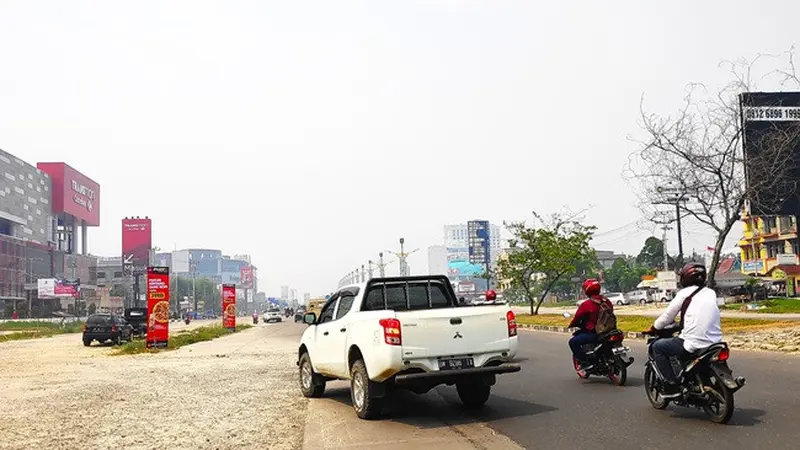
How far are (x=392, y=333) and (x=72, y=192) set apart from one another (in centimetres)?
14554

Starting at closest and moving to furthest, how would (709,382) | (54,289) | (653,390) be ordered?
(709,382), (653,390), (54,289)

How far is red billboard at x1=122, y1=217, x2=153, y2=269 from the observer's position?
134125mm

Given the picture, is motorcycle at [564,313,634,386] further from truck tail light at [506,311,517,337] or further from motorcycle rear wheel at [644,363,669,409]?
truck tail light at [506,311,517,337]

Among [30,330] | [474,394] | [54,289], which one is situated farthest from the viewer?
[54,289]

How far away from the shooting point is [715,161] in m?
26.1

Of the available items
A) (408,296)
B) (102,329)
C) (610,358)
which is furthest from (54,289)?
(610,358)

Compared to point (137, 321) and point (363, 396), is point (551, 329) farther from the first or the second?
point (363, 396)

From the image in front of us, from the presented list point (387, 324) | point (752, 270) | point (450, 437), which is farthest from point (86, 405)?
point (752, 270)

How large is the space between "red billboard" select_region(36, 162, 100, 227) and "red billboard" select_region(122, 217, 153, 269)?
12.3 meters

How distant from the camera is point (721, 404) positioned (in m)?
7.79

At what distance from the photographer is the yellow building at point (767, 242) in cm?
7181

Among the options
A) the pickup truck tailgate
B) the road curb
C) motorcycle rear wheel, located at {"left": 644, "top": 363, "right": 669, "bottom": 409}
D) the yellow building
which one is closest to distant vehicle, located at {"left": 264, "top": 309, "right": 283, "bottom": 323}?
the road curb

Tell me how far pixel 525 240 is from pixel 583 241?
373 centimetres

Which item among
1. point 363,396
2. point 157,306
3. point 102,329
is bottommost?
point 102,329
